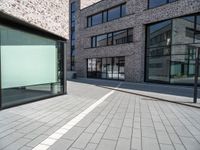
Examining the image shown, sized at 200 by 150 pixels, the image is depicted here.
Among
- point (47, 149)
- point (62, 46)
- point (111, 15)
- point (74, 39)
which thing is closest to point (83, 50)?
point (74, 39)

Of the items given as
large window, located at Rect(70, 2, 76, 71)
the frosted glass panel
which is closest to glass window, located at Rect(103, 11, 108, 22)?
large window, located at Rect(70, 2, 76, 71)

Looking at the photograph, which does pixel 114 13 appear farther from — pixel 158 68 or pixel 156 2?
pixel 158 68

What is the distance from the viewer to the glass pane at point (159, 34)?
15.5 meters

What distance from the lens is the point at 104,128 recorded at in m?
4.62

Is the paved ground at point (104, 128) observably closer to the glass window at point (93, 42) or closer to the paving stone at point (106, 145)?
the paving stone at point (106, 145)

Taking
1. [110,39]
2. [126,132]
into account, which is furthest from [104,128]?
[110,39]

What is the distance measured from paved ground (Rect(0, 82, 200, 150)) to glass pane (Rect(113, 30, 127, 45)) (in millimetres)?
13525

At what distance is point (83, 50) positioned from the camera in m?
24.7

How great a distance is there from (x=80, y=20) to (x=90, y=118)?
22009 mm

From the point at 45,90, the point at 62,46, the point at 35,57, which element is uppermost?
A: the point at 62,46

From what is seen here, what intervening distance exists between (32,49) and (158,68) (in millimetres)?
12356

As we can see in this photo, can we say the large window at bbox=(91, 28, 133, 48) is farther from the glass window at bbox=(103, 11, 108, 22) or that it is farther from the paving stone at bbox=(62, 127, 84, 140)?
the paving stone at bbox=(62, 127, 84, 140)

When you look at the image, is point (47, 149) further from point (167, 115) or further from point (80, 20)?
point (80, 20)

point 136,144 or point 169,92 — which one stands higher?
point 169,92
